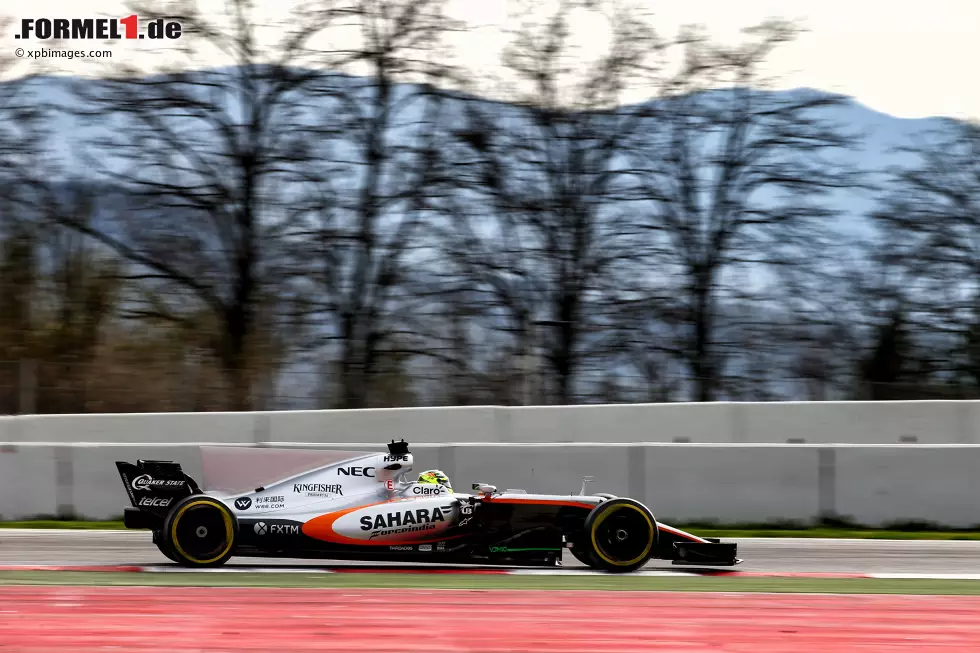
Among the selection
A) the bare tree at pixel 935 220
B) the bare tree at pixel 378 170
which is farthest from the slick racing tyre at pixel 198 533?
the bare tree at pixel 935 220

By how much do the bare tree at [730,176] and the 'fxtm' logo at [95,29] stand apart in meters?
8.54

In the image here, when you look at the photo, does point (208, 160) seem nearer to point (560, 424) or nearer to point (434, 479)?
point (560, 424)

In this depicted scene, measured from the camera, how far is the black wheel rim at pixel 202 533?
9.30 metres

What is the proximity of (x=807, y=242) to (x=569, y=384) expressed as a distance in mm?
5232

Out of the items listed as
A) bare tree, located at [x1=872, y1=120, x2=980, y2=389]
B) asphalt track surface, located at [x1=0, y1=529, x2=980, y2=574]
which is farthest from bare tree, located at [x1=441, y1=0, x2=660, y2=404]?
asphalt track surface, located at [x1=0, y1=529, x2=980, y2=574]

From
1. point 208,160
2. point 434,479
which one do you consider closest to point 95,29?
point 208,160

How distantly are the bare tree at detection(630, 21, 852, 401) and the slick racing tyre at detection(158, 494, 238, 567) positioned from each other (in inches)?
514

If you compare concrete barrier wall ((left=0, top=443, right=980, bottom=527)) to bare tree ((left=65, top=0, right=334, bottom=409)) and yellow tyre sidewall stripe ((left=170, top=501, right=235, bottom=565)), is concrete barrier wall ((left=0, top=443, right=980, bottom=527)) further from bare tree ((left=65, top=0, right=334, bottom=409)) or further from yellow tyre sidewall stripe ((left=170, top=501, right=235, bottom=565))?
bare tree ((left=65, top=0, right=334, bottom=409))

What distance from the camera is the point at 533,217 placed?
21.1m

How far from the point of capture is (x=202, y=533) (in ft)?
30.7

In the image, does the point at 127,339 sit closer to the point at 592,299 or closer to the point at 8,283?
the point at 8,283

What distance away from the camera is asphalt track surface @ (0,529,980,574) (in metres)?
10.1

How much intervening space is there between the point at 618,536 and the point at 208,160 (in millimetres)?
14052

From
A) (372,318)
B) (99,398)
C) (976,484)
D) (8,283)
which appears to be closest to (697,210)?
(372,318)
